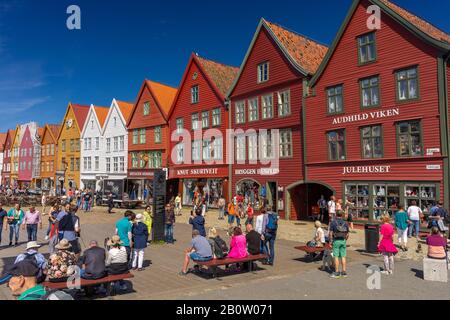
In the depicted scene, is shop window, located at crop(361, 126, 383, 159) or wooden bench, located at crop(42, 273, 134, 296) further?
shop window, located at crop(361, 126, 383, 159)

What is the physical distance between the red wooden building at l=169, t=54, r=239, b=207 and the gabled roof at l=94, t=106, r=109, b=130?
15.1m

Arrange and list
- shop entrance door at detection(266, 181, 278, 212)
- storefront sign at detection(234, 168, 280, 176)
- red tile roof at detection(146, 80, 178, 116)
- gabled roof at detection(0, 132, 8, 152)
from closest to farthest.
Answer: storefront sign at detection(234, 168, 280, 176) → shop entrance door at detection(266, 181, 278, 212) → red tile roof at detection(146, 80, 178, 116) → gabled roof at detection(0, 132, 8, 152)

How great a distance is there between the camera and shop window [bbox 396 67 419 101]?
19766 mm

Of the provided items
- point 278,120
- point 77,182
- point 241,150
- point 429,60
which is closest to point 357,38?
point 429,60

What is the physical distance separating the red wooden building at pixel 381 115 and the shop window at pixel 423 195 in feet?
0.15

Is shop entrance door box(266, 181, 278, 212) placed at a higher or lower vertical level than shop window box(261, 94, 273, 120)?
lower

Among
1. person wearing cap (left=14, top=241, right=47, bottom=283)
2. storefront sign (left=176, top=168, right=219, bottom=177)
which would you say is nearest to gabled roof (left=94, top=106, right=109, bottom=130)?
storefront sign (left=176, top=168, right=219, bottom=177)

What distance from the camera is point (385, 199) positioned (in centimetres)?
A: 2072

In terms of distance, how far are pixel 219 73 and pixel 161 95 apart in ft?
28.8

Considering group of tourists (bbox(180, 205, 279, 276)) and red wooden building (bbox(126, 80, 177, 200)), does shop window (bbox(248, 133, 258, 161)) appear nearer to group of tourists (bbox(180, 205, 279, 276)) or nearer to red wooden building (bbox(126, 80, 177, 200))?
red wooden building (bbox(126, 80, 177, 200))

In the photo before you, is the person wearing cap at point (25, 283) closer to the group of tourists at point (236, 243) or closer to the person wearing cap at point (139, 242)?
the person wearing cap at point (139, 242)
